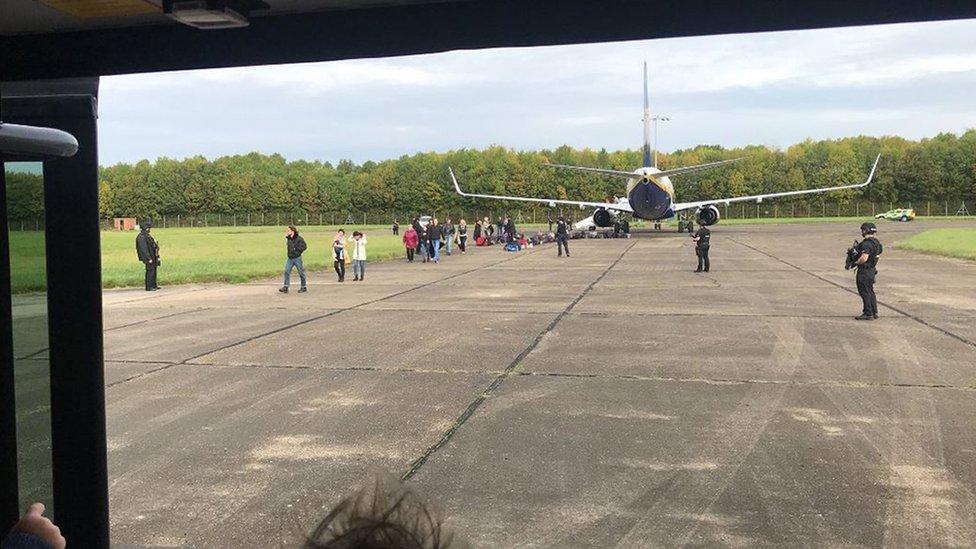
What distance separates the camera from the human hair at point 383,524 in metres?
1.09

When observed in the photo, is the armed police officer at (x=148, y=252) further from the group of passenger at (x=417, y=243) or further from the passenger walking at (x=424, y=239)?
the passenger walking at (x=424, y=239)

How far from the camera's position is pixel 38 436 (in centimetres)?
359

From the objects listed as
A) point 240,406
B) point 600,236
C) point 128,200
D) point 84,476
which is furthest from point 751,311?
point 128,200

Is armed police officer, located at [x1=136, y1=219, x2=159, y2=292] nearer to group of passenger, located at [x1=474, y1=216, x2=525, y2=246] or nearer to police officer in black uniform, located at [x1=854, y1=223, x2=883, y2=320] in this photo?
police officer in black uniform, located at [x1=854, y1=223, x2=883, y2=320]

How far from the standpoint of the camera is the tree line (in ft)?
360

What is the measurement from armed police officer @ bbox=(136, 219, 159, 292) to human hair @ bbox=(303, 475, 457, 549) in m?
21.0

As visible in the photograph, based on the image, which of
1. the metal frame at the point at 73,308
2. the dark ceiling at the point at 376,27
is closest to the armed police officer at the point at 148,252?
the dark ceiling at the point at 376,27

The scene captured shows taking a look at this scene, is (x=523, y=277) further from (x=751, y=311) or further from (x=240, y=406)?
(x=240, y=406)

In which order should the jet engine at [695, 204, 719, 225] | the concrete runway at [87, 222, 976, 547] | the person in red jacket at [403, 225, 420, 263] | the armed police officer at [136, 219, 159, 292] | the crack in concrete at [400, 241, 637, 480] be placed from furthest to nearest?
the jet engine at [695, 204, 719, 225], the person in red jacket at [403, 225, 420, 263], the armed police officer at [136, 219, 159, 292], the crack in concrete at [400, 241, 637, 480], the concrete runway at [87, 222, 976, 547]

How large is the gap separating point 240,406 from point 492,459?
3370 mm

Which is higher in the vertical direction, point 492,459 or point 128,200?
point 128,200

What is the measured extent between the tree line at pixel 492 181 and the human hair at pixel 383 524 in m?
109

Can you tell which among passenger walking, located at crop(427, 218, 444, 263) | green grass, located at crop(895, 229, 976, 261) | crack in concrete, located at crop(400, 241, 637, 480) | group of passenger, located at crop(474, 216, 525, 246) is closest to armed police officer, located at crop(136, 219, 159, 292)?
passenger walking, located at crop(427, 218, 444, 263)

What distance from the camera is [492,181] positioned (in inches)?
5054
